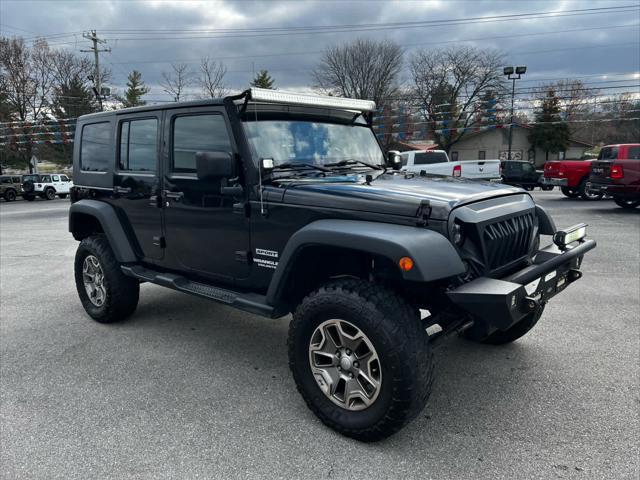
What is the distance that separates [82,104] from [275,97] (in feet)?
148

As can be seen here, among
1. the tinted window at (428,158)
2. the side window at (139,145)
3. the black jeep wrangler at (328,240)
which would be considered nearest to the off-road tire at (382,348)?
the black jeep wrangler at (328,240)

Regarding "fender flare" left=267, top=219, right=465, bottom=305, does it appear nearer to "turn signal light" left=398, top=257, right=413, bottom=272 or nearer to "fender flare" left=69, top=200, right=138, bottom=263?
"turn signal light" left=398, top=257, right=413, bottom=272

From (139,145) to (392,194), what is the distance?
256cm

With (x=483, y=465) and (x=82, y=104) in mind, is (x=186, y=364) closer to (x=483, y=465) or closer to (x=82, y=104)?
(x=483, y=465)

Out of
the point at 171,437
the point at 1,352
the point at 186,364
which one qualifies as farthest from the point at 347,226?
the point at 1,352

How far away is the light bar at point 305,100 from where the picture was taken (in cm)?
332

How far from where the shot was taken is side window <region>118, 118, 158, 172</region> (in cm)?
410

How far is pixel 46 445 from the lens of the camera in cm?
279

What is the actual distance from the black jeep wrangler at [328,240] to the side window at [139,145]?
0.06 ft

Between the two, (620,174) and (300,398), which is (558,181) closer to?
(620,174)

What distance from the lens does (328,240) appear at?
2717mm

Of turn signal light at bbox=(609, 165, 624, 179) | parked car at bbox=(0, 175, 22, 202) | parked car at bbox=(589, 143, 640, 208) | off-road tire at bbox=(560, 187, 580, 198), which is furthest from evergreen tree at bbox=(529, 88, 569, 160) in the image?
parked car at bbox=(0, 175, 22, 202)

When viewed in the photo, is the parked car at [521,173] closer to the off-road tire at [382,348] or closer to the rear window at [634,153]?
the rear window at [634,153]

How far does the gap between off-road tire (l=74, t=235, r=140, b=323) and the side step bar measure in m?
0.17
